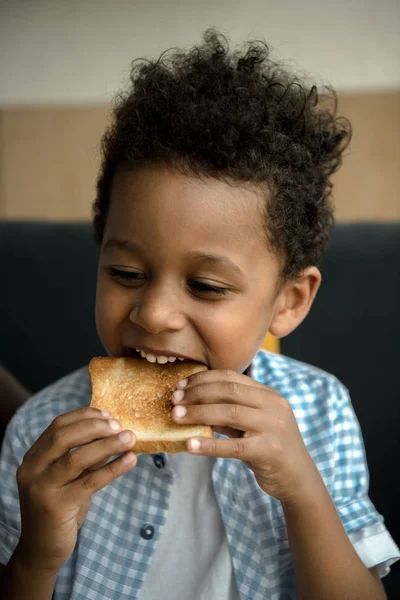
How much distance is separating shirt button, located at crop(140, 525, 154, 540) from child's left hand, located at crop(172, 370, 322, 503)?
276 millimetres

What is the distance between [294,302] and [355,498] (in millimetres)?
393

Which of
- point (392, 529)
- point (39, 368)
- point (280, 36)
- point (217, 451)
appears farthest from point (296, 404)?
point (280, 36)

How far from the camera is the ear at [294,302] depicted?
3.90ft

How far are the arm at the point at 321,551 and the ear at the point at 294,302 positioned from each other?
0.31 metres

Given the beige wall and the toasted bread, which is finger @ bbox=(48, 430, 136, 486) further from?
the beige wall

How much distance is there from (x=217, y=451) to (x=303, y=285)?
457mm

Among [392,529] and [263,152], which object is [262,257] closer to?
[263,152]

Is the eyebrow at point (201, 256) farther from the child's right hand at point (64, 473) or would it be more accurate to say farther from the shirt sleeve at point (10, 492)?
the shirt sleeve at point (10, 492)

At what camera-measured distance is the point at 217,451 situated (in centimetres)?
86

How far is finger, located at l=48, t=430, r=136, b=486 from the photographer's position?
2.77 feet

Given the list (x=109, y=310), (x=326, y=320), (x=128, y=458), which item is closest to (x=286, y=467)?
(x=128, y=458)

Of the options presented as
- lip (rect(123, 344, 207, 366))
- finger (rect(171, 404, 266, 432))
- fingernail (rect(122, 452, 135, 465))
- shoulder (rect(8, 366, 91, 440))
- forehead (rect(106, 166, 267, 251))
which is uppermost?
forehead (rect(106, 166, 267, 251))

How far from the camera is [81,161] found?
298 cm

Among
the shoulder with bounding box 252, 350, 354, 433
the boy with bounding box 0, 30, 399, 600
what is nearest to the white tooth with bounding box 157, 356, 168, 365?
the boy with bounding box 0, 30, 399, 600
